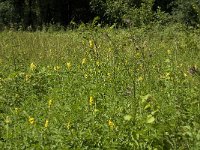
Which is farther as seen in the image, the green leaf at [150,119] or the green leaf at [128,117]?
the green leaf at [128,117]

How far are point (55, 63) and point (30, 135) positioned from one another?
348 centimetres

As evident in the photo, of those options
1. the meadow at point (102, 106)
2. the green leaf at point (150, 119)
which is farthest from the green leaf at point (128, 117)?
the green leaf at point (150, 119)

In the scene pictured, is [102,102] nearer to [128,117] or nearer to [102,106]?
[102,106]

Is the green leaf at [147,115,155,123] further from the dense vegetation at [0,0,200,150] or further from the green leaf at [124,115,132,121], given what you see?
the green leaf at [124,115,132,121]

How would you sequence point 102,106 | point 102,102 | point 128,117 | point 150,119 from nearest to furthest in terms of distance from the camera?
point 150,119, point 128,117, point 102,106, point 102,102

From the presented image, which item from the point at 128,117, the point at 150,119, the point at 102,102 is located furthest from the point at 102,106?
the point at 150,119

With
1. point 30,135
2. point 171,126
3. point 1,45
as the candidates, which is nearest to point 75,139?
point 30,135

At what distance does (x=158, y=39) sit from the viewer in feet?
31.1

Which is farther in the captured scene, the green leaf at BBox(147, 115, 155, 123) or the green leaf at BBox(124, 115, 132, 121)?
the green leaf at BBox(124, 115, 132, 121)

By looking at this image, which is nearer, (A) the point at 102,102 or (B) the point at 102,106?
(B) the point at 102,106

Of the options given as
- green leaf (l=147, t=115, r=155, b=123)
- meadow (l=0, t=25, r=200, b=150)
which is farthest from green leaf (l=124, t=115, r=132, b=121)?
green leaf (l=147, t=115, r=155, b=123)

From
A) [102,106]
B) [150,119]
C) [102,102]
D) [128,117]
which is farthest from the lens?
[102,102]

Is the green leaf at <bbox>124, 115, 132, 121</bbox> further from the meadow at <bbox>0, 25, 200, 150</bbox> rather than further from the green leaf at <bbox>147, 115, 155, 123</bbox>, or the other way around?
the green leaf at <bbox>147, 115, 155, 123</bbox>

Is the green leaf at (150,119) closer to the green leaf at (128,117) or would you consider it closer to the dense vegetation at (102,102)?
the dense vegetation at (102,102)
